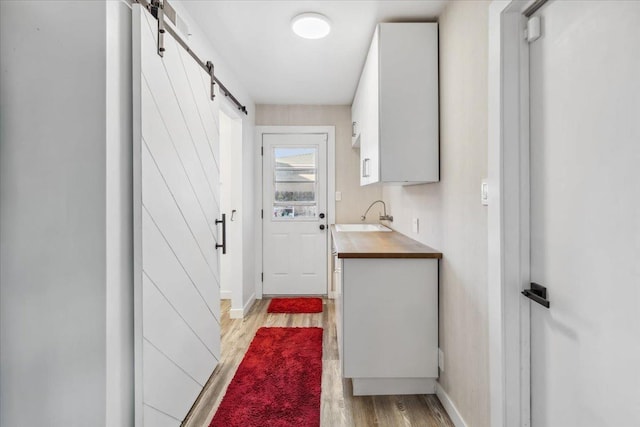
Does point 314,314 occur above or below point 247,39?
below

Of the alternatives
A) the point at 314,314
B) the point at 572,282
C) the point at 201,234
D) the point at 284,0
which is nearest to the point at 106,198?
the point at 201,234

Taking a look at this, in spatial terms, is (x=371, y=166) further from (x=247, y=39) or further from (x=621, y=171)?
(x=621, y=171)

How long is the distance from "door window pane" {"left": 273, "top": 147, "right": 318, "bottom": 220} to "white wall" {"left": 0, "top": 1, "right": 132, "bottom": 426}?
A: 9.01 ft

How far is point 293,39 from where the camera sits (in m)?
2.35

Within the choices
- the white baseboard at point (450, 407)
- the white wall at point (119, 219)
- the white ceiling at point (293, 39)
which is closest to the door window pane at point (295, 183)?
the white ceiling at point (293, 39)

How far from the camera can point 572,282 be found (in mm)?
991

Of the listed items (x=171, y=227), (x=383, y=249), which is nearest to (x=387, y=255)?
(x=383, y=249)

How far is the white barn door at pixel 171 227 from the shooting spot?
136cm

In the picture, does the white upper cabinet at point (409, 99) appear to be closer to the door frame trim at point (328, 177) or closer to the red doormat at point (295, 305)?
the door frame trim at point (328, 177)

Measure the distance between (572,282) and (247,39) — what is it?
7.92 ft

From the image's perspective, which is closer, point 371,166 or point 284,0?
point 284,0

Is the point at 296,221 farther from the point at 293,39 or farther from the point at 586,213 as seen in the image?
the point at 586,213

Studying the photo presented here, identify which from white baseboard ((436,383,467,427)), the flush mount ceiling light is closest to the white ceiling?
the flush mount ceiling light

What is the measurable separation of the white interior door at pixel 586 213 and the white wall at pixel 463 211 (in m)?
0.25
